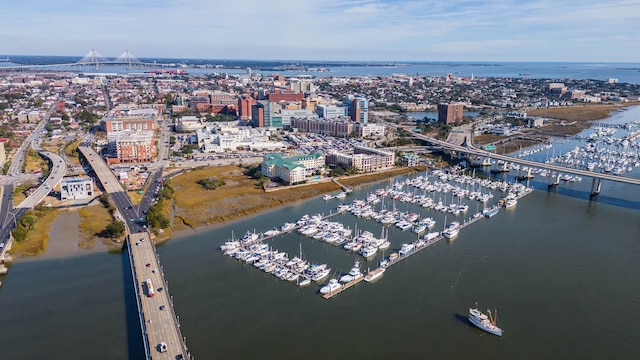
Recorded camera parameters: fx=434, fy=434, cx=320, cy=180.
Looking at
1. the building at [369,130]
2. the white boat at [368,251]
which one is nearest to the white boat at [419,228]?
the white boat at [368,251]

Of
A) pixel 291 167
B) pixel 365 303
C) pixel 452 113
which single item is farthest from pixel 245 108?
pixel 365 303

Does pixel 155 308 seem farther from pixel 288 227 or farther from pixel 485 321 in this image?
pixel 485 321

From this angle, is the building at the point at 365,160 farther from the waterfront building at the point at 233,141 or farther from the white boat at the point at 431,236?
the white boat at the point at 431,236

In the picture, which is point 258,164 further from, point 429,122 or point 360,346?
point 429,122

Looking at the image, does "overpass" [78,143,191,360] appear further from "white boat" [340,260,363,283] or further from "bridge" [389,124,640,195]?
"bridge" [389,124,640,195]

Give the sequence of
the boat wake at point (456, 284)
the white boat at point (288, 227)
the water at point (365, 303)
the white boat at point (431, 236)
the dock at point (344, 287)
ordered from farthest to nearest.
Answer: the white boat at point (288, 227)
the white boat at point (431, 236)
the dock at point (344, 287)
the boat wake at point (456, 284)
the water at point (365, 303)

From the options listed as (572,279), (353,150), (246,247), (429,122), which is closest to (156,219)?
(246,247)
